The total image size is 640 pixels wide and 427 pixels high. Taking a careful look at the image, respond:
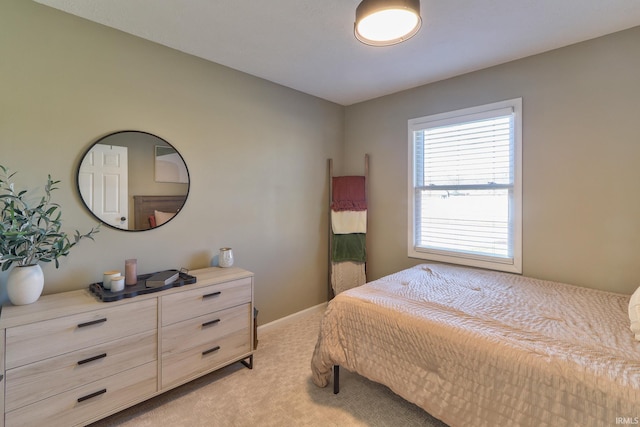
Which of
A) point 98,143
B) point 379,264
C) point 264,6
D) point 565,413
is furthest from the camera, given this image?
point 379,264

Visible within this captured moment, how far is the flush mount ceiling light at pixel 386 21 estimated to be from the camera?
130 centimetres

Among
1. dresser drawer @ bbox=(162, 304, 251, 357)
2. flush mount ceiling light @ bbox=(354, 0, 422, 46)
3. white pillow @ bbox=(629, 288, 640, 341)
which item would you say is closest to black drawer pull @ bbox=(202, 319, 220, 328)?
dresser drawer @ bbox=(162, 304, 251, 357)

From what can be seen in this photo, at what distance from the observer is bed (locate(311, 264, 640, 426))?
1.12 m

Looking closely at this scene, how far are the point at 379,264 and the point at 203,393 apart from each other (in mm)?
2197

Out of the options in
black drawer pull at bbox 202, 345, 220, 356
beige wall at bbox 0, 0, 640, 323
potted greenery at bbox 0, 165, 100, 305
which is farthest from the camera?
black drawer pull at bbox 202, 345, 220, 356

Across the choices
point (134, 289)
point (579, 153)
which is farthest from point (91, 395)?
point (579, 153)

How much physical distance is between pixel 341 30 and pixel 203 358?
8.26 feet

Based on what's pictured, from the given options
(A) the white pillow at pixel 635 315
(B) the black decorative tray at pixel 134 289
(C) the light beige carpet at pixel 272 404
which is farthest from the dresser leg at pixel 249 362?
(A) the white pillow at pixel 635 315

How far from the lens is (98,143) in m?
1.94

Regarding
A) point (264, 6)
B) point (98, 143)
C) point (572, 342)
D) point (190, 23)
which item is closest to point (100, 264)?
point (98, 143)

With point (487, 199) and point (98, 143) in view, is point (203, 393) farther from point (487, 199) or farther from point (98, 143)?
point (487, 199)

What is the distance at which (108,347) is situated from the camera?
1646 mm

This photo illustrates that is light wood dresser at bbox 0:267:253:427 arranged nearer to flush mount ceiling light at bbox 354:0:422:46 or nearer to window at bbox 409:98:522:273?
flush mount ceiling light at bbox 354:0:422:46

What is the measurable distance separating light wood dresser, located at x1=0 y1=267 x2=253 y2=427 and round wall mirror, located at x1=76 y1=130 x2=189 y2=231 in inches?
21.5
